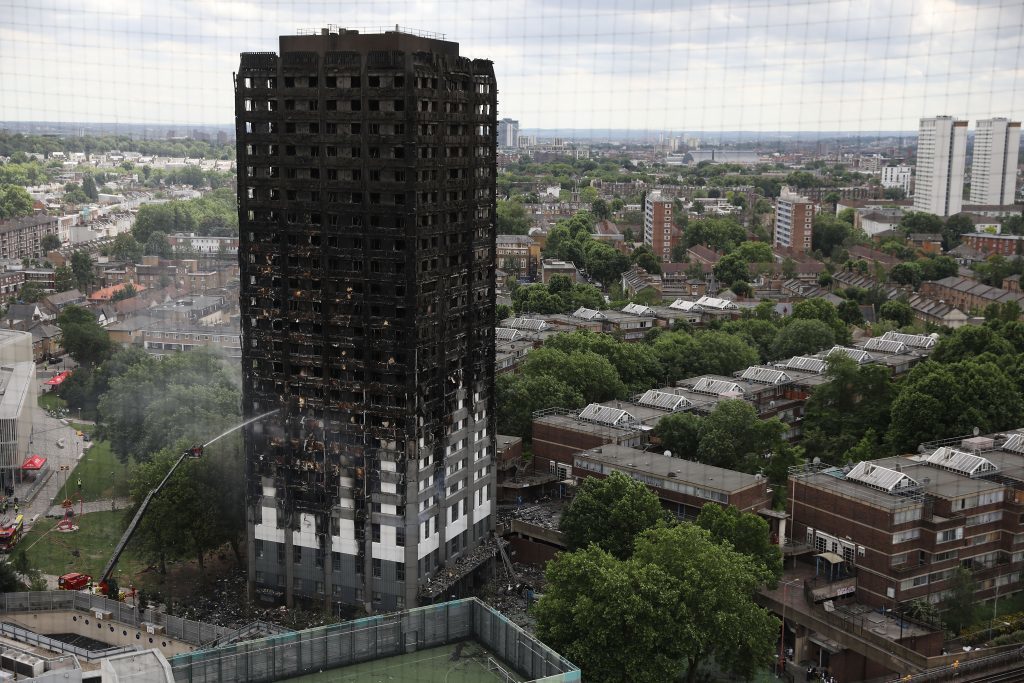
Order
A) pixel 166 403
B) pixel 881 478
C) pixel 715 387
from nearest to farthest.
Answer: pixel 881 478, pixel 166 403, pixel 715 387

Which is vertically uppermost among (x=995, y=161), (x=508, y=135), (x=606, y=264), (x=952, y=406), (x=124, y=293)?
(x=508, y=135)

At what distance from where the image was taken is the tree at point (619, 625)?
726 cm

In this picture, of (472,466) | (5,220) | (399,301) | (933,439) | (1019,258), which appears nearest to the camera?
(399,301)

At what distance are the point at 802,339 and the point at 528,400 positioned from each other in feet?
20.2

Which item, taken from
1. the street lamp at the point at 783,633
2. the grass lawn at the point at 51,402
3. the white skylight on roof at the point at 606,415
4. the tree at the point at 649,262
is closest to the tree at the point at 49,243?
the grass lawn at the point at 51,402

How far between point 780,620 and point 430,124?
4580 millimetres

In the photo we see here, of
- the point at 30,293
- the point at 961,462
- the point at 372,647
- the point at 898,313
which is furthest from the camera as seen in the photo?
the point at 898,313

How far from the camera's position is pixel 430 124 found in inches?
336

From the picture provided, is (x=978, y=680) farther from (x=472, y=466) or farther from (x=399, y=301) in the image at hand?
(x=399, y=301)

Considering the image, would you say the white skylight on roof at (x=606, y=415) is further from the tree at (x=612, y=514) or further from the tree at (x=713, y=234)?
the tree at (x=713, y=234)

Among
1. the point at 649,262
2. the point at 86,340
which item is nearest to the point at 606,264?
the point at 649,262

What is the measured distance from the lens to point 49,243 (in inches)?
793

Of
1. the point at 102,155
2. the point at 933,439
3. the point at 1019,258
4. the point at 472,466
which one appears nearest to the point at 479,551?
the point at 472,466

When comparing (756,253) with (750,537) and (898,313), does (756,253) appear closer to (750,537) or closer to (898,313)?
(898,313)
